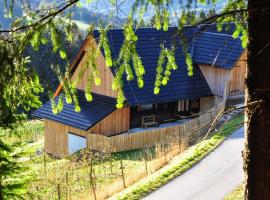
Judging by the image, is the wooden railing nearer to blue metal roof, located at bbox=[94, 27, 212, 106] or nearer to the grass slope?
blue metal roof, located at bbox=[94, 27, 212, 106]

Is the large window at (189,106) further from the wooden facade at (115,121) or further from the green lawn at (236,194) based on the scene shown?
the green lawn at (236,194)

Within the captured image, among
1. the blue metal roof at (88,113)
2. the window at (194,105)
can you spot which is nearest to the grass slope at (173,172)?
the blue metal roof at (88,113)

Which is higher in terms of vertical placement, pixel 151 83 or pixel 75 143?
pixel 151 83

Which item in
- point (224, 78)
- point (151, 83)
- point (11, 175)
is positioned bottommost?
point (11, 175)

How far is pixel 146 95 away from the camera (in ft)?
91.0

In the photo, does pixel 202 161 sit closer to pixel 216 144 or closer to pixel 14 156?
pixel 216 144

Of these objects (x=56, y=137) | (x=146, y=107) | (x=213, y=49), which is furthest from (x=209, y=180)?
(x=213, y=49)

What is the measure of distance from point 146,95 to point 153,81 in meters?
1.35

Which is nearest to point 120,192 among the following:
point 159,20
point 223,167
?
point 223,167

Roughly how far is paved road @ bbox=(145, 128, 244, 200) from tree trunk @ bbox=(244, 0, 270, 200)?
10481mm

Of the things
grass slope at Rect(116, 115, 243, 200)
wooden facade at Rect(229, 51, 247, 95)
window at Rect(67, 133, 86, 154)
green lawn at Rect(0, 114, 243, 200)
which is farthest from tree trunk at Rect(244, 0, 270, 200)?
wooden facade at Rect(229, 51, 247, 95)

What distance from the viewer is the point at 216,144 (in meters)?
21.9

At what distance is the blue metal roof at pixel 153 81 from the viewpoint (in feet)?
90.6

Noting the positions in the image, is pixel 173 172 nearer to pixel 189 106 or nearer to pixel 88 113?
pixel 88 113
